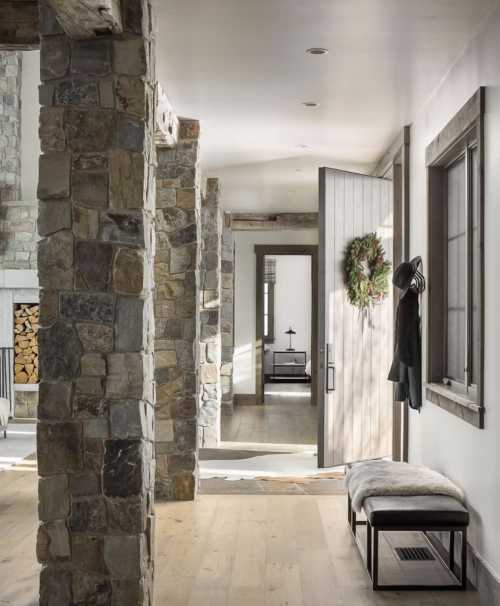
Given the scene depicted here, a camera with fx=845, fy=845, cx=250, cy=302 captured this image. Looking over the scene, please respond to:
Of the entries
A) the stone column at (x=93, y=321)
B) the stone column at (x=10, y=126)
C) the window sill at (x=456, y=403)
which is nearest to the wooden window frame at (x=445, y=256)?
the window sill at (x=456, y=403)

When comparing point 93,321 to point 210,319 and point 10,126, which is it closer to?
point 210,319

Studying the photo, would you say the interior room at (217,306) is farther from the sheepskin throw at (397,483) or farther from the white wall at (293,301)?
the white wall at (293,301)

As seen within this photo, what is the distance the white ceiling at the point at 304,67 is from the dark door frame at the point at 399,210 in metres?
0.14

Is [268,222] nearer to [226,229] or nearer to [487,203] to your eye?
[226,229]

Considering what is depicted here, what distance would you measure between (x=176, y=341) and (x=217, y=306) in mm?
2748

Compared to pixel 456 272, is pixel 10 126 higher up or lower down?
higher up

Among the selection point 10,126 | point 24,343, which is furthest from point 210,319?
point 10,126

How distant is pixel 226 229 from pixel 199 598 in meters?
8.22

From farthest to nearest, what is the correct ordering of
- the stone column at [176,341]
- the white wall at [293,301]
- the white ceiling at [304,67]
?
the white wall at [293,301]
the stone column at [176,341]
the white ceiling at [304,67]

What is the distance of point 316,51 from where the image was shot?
4.61 m

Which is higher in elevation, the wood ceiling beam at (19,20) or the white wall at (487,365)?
the wood ceiling beam at (19,20)

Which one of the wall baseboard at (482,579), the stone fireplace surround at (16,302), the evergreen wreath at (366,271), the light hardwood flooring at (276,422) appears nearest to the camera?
the wall baseboard at (482,579)

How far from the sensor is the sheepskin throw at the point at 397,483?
4457mm

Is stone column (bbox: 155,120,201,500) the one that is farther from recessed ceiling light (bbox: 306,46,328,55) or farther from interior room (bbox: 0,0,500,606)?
recessed ceiling light (bbox: 306,46,328,55)
